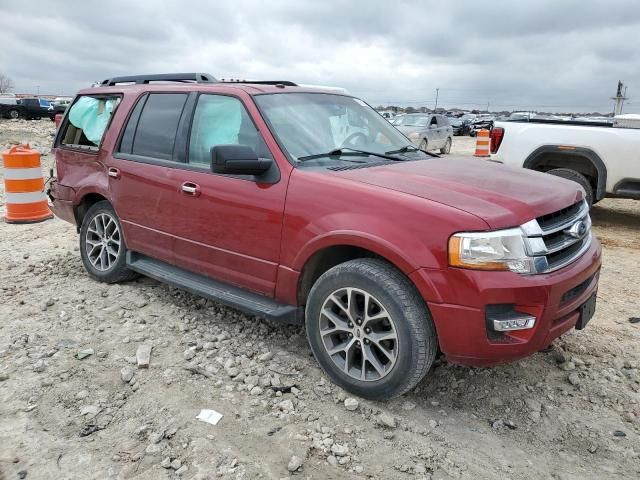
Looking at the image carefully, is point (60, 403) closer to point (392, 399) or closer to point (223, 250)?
point (223, 250)

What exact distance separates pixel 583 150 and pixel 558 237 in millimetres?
5126

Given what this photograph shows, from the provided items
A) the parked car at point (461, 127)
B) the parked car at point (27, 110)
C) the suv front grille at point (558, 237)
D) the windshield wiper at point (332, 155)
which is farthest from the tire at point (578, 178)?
the parked car at point (27, 110)

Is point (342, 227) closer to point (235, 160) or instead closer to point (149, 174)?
point (235, 160)

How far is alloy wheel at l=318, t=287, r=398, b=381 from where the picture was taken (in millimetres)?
3127

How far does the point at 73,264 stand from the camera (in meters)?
5.81

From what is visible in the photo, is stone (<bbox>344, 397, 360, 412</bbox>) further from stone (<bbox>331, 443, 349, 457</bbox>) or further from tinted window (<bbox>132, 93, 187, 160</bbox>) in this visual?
tinted window (<bbox>132, 93, 187, 160</bbox>)

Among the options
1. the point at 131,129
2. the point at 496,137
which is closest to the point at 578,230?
the point at 131,129

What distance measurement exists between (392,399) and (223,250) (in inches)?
61.1

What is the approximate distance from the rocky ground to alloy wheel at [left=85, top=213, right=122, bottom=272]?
62 cm

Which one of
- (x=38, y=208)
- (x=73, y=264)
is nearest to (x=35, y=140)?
(x=38, y=208)

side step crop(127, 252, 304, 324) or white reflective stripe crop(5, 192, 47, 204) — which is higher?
Answer: white reflective stripe crop(5, 192, 47, 204)

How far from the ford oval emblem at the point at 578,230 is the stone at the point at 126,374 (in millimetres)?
2839

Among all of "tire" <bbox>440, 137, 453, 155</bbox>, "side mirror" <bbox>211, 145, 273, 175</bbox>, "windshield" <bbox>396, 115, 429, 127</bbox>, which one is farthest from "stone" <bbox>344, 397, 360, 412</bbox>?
"tire" <bbox>440, 137, 453, 155</bbox>

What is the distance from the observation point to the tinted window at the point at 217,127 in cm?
386
